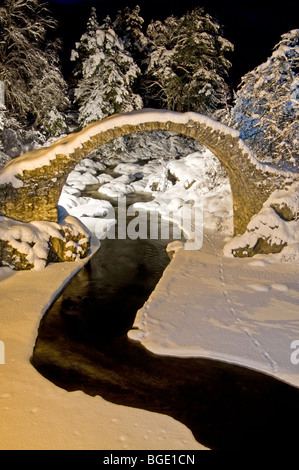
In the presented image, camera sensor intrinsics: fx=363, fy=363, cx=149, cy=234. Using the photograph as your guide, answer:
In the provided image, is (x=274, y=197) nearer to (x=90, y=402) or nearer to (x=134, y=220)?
(x=134, y=220)

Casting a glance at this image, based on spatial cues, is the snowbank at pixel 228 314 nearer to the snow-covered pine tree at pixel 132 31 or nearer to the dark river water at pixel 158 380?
the dark river water at pixel 158 380

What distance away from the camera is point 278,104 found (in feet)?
34.3

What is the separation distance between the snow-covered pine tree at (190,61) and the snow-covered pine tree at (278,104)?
22.9ft

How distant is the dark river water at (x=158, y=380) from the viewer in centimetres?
448

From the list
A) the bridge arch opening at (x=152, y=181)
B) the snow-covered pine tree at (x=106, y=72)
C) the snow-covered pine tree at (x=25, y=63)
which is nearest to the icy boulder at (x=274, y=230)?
the bridge arch opening at (x=152, y=181)

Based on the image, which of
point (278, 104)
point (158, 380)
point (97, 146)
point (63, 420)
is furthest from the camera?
point (278, 104)

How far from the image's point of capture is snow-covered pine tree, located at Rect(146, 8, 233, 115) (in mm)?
19469

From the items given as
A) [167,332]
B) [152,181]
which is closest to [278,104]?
[167,332]

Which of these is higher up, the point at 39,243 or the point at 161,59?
the point at 161,59

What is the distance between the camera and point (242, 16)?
3266 centimetres

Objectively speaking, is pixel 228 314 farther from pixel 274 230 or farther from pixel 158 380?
pixel 274 230

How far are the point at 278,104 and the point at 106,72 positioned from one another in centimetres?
1203
